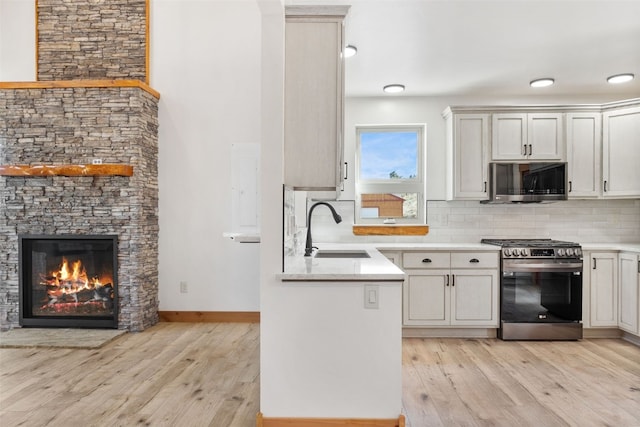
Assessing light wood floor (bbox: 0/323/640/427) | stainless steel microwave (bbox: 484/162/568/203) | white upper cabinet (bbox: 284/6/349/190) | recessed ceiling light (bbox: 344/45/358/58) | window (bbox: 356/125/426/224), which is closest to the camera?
white upper cabinet (bbox: 284/6/349/190)

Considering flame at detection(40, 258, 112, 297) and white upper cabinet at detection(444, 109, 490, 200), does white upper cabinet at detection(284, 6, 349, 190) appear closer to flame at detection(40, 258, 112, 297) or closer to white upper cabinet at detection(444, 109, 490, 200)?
white upper cabinet at detection(444, 109, 490, 200)

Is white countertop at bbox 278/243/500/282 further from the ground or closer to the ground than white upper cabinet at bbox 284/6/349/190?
closer to the ground

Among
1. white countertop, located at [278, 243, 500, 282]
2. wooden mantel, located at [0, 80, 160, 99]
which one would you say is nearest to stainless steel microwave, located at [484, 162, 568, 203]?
white countertop, located at [278, 243, 500, 282]

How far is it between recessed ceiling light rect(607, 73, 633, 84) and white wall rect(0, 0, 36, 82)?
6.10m

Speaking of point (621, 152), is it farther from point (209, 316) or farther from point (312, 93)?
point (209, 316)

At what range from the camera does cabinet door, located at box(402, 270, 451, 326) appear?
154 inches

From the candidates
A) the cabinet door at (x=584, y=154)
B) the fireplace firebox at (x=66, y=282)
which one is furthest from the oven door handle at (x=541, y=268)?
the fireplace firebox at (x=66, y=282)

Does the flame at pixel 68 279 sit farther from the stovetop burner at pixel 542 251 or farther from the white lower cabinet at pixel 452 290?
the stovetop burner at pixel 542 251

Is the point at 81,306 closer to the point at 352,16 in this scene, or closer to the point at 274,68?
the point at 274,68

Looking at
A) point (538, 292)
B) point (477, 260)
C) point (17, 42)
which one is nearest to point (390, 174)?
point (477, 260)

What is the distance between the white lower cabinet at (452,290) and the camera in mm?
3900

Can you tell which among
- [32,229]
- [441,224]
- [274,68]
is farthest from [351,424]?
[32,229]

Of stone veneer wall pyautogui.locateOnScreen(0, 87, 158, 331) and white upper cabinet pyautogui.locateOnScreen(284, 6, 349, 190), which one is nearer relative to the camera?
white upper cabinet pyautogui.locateOnScreen(284, 6, 349, 190)

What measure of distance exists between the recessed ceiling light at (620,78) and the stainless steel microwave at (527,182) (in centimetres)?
94
